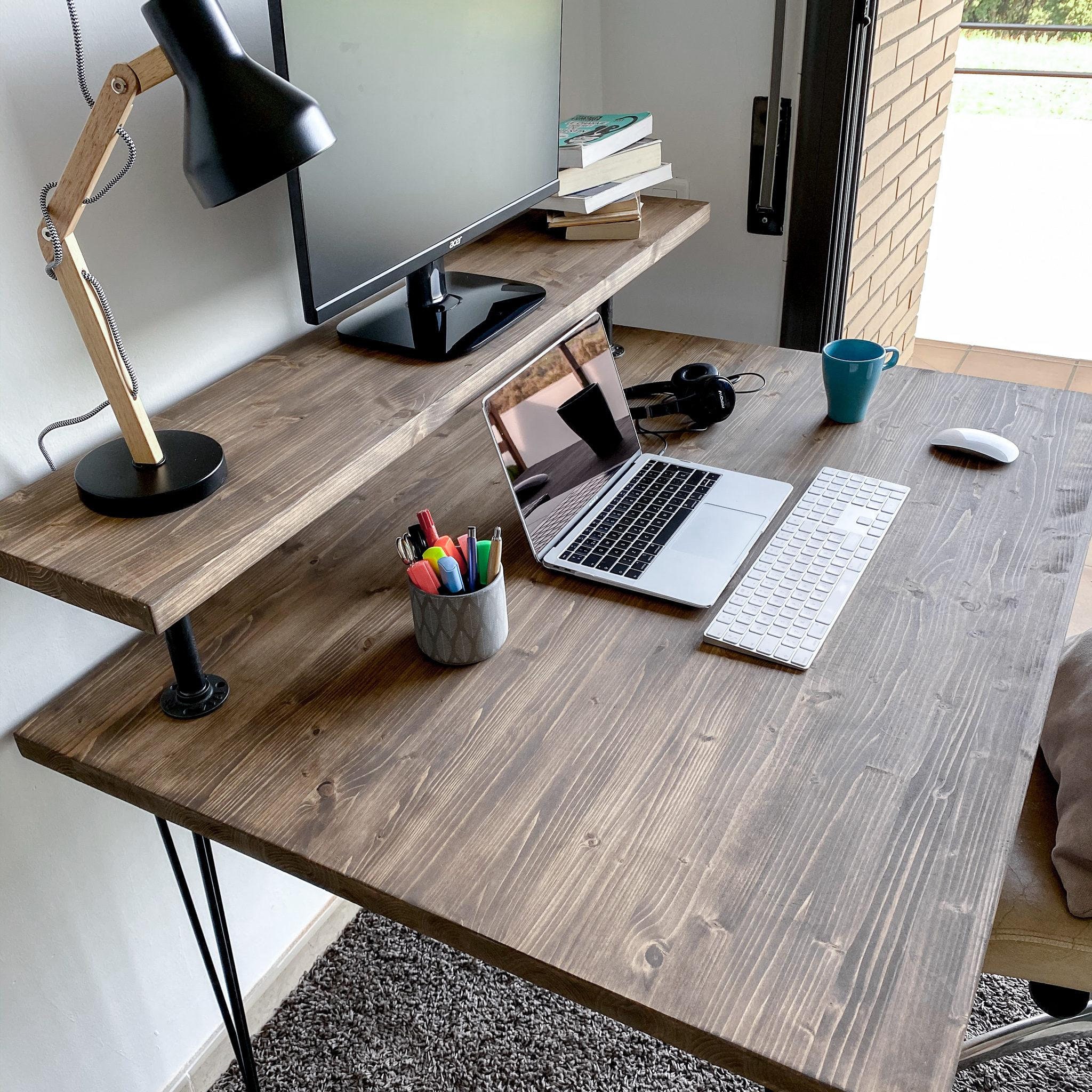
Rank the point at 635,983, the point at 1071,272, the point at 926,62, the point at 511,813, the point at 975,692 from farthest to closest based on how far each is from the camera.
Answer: the point at 1071,272
the point at 926,62
the point at 975,692
the point at 511,813
the point at 635,983

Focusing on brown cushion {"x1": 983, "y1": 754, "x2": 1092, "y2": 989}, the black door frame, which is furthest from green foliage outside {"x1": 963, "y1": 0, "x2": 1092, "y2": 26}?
brown cushion {"x1": 983, "y1": 754, "x2": 1092, "y2": 989}

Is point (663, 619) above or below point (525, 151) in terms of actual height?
below

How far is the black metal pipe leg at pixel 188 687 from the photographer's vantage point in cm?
96

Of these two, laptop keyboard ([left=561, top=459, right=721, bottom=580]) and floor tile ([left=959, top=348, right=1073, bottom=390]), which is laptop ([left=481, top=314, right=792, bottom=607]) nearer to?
laptop keyboard ([left=561, top=459, right=721, bottom=580])

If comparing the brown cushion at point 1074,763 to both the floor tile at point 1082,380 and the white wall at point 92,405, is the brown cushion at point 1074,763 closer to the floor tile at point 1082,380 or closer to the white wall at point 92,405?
the white wall at point 92,405

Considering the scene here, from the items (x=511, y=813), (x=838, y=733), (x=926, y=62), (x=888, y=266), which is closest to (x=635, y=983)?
(x=511, y=813)

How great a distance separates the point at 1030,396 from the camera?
60.7 inches

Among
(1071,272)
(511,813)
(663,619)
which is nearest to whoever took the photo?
(511,813)

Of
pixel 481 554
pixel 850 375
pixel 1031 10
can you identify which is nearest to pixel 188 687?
pixel 481 554

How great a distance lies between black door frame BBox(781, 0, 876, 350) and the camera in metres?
1.64

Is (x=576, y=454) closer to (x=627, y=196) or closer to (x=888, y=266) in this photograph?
(x=627, y=196)

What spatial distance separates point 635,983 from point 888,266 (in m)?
2.08

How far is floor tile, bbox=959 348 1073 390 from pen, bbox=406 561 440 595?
2.80 metres

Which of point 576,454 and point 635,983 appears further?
point 576,454
